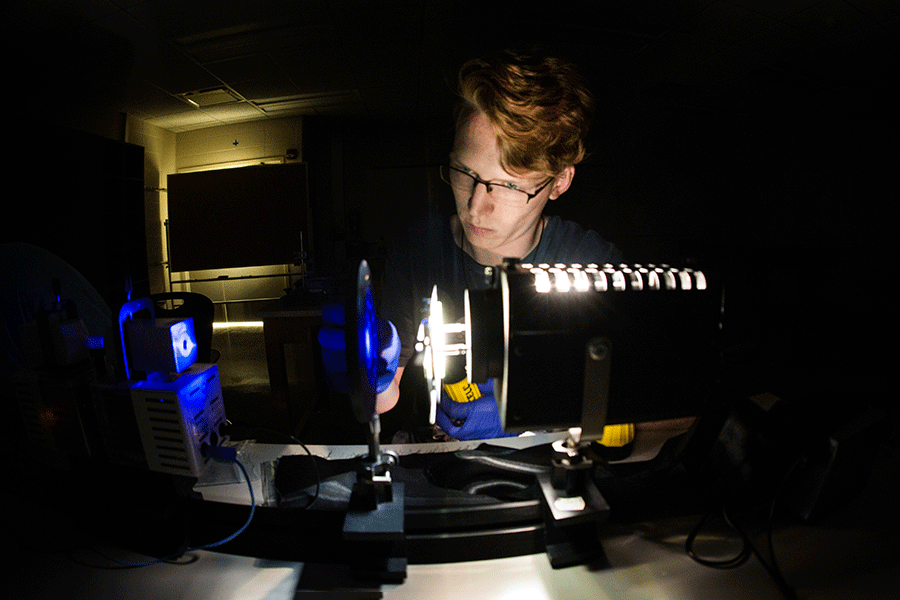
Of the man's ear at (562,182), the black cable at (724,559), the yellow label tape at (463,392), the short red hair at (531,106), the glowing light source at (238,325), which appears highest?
the short red hair at (531,106)

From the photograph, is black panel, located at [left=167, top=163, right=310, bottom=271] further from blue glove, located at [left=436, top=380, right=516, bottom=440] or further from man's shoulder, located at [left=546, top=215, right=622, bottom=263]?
man's shoulder, located at [left=546, top=215, right=622, bottom=263]

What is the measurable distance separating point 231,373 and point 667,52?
4.04m

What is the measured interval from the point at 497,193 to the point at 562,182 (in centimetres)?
28

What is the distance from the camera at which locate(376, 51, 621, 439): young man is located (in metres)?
1.22

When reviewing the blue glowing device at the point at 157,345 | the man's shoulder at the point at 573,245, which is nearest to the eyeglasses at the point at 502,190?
the man's shoulder at the point at 573,245

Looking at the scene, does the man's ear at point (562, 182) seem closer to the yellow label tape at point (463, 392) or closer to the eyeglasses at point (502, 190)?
the eyeglasses at point (502, 190)

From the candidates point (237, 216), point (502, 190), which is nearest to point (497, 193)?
point (502, 190)

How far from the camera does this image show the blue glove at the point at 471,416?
54.7 inches

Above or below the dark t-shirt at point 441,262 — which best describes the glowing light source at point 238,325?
below

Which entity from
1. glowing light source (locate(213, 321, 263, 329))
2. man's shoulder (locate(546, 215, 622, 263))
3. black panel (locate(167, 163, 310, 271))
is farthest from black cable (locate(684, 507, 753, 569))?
glowing light source (locate(213, 321, 263, 329))

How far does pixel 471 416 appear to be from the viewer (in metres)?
1.40

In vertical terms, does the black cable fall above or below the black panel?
below

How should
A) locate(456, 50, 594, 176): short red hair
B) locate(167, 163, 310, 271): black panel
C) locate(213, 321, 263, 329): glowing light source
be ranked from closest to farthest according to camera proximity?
locate(456, 50, 594, 176): short red hair → locate(167, 163, 310, 271): black panel → locate(213, 321, 263, 329): glowing light source

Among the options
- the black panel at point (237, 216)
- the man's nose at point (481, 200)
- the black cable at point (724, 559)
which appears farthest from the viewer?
the black panel at point (237, 216)
